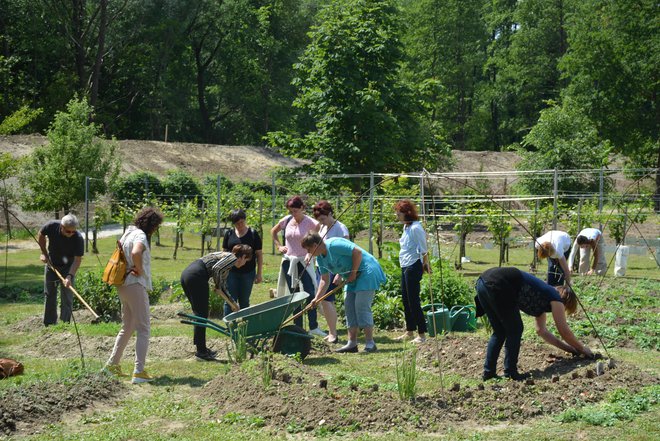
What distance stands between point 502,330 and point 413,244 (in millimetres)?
2129

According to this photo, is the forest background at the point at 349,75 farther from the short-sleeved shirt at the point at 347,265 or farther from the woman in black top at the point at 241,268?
the short-sleeved shirt at the point at 347,265

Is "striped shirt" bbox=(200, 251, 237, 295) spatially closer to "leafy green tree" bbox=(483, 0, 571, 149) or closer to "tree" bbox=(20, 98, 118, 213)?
"tree" bbox=(20, 98, 118, 213)

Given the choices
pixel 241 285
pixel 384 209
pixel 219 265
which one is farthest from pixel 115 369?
pixel 384 209

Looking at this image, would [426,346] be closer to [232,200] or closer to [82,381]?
[82,381]

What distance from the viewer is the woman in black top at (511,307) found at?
7262mm

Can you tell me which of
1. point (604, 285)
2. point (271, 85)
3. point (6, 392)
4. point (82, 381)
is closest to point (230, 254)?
point (82, 381)

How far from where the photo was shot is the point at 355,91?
21.7 m

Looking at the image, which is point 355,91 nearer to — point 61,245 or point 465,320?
point 465,320

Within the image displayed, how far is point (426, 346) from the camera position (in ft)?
28.7

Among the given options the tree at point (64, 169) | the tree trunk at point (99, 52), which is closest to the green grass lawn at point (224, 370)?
the tree at point (64, 169)

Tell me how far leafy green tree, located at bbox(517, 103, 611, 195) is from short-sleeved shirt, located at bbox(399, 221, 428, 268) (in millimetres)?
20008

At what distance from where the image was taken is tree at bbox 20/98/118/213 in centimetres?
2288

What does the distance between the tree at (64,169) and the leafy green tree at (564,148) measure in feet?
48.6

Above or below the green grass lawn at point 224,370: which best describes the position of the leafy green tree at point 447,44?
above
